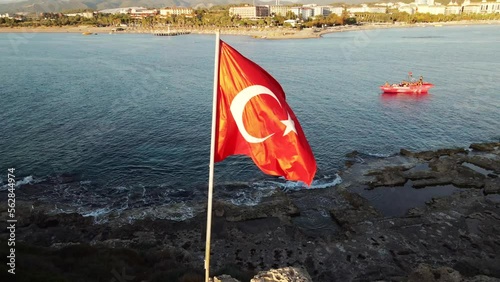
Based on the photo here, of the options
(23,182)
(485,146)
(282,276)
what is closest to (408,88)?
(485,146)

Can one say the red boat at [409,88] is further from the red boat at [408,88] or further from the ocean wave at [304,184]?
the ocean wave at [304,184]

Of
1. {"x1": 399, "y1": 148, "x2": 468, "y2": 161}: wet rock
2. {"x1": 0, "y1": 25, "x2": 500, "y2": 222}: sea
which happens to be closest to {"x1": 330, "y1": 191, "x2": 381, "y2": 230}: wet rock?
{"x1": 0, "y1": 25, "x2": 500, "y2": 222}: sea

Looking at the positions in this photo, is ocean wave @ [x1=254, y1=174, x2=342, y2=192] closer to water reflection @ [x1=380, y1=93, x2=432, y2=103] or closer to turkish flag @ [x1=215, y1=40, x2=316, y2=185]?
turkish flag @ [x1=215, y1=40, x2=316, y2=185]

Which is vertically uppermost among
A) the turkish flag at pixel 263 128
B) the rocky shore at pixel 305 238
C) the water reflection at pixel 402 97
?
the turkish flag at pixel 263 128

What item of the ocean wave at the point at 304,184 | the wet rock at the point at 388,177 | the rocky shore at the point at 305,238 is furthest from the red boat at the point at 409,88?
the ocean wave at the point at 304,184

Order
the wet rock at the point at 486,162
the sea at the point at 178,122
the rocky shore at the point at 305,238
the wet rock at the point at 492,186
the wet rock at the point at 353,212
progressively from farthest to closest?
the wet rock at the point at 486,162 < the sea at the point at 178,122 < the wet rock at the point at 492,186 < the wet rock at the point at 353,212 < the rocky shore at the point at 305,238

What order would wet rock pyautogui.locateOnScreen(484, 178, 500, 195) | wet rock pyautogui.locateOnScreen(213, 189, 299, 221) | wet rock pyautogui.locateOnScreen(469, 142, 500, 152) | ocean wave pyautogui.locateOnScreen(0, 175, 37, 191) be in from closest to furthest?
wet rock pyautogui.locateOnScreen(213, 189, 299, 221) → wet rock pyautogui.locateOnScreen(484, 178, 500, 195) → ocean wave pyautogui.locateOnScreen(0, 175, 37, 191) → wet rock pyautogui.locateOnScreen(469, 142, 500, 152)
